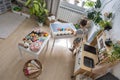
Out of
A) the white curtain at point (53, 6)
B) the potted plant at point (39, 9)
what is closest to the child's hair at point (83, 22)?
the white curtain at point (53, 6)

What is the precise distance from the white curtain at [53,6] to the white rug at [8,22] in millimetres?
910

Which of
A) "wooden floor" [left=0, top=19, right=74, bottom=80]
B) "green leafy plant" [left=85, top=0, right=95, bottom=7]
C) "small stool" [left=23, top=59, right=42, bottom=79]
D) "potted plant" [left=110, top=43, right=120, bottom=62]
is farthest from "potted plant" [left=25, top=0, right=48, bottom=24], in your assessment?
"potted plant" [left=110, top=43, right=120, bottom=62]

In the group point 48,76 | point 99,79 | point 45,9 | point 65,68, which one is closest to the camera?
point 99,79

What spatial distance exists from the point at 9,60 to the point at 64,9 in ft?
6.99

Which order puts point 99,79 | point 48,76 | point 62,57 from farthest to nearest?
1. point 62,57
2. point 48,76
3. point 99,79

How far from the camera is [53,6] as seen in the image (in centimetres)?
394

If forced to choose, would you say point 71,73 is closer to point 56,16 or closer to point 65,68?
point 65,68

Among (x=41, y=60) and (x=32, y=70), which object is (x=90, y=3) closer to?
(x=41, y=60)

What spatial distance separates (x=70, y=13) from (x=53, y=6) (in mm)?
570

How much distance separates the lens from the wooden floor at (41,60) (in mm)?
2646

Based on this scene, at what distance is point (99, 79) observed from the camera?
2.35 m

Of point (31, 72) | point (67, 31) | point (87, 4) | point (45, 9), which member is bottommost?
point (31, 72)

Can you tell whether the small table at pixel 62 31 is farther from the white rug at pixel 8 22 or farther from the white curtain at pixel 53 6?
the white rug at pixel 8 22

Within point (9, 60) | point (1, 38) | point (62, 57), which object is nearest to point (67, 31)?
point (62, 57)
